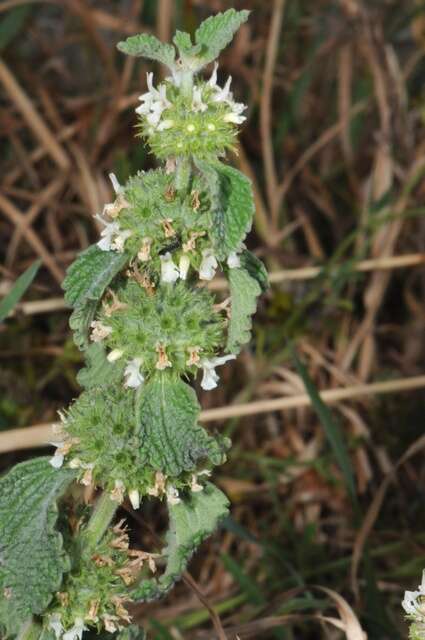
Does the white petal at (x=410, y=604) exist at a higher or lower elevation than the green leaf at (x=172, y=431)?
lower

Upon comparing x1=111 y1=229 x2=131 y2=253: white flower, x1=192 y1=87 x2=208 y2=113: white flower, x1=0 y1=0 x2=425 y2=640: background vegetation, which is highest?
x1=0 y1=0 x2=425 y2=640: background vegetation

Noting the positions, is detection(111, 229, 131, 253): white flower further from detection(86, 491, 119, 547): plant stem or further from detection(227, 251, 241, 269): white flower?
detection(86, 491, 119, 547): plant stem

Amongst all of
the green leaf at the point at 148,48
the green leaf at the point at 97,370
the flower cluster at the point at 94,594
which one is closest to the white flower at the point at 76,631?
the flower cluster at the point at 94,594

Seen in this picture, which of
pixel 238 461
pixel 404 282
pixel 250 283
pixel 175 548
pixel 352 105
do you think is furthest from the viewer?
pixel 352 105

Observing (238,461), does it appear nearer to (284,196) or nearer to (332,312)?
(332,312)

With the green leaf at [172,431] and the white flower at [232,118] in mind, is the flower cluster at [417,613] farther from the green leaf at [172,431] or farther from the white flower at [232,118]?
the white flower at [232,118]

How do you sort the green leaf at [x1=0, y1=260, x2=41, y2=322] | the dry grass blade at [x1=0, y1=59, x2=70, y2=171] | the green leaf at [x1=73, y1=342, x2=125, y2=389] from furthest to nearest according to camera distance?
the dry grass blade at [x1=0, y1=59, x2=70, y2=171] → the green leaf at [x1=0, y1=260, x2=41, y2=322] → the green leaf at [x1=73, y1=342, x2=125, y2=389]

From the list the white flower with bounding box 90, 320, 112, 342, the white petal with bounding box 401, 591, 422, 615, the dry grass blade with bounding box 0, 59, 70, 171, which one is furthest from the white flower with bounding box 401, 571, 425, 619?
the dry grass blade with bounding box 0, 59, 70, 171

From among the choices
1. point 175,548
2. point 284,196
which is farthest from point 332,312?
point 175,548
